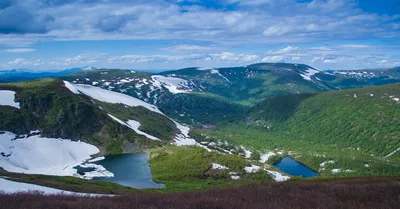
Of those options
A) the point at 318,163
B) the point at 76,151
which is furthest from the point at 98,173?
the point at 318,163

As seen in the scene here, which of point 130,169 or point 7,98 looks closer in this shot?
point 130,169

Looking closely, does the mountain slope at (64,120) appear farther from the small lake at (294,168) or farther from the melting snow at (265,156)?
the small lake at (294,168)

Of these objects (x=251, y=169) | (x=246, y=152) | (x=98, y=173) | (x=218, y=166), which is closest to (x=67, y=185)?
(x=98, y=173)

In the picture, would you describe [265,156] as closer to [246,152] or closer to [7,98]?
[246,152]

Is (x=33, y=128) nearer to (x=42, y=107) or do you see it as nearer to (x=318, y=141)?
(x=42, y=107)

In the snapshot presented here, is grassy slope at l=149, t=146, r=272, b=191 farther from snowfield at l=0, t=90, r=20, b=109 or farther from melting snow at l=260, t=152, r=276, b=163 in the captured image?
snowfield at l=0, t=90, r=20, b=109

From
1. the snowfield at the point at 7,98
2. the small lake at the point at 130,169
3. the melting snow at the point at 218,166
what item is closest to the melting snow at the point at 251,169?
the melting snow at the point at 218,166
